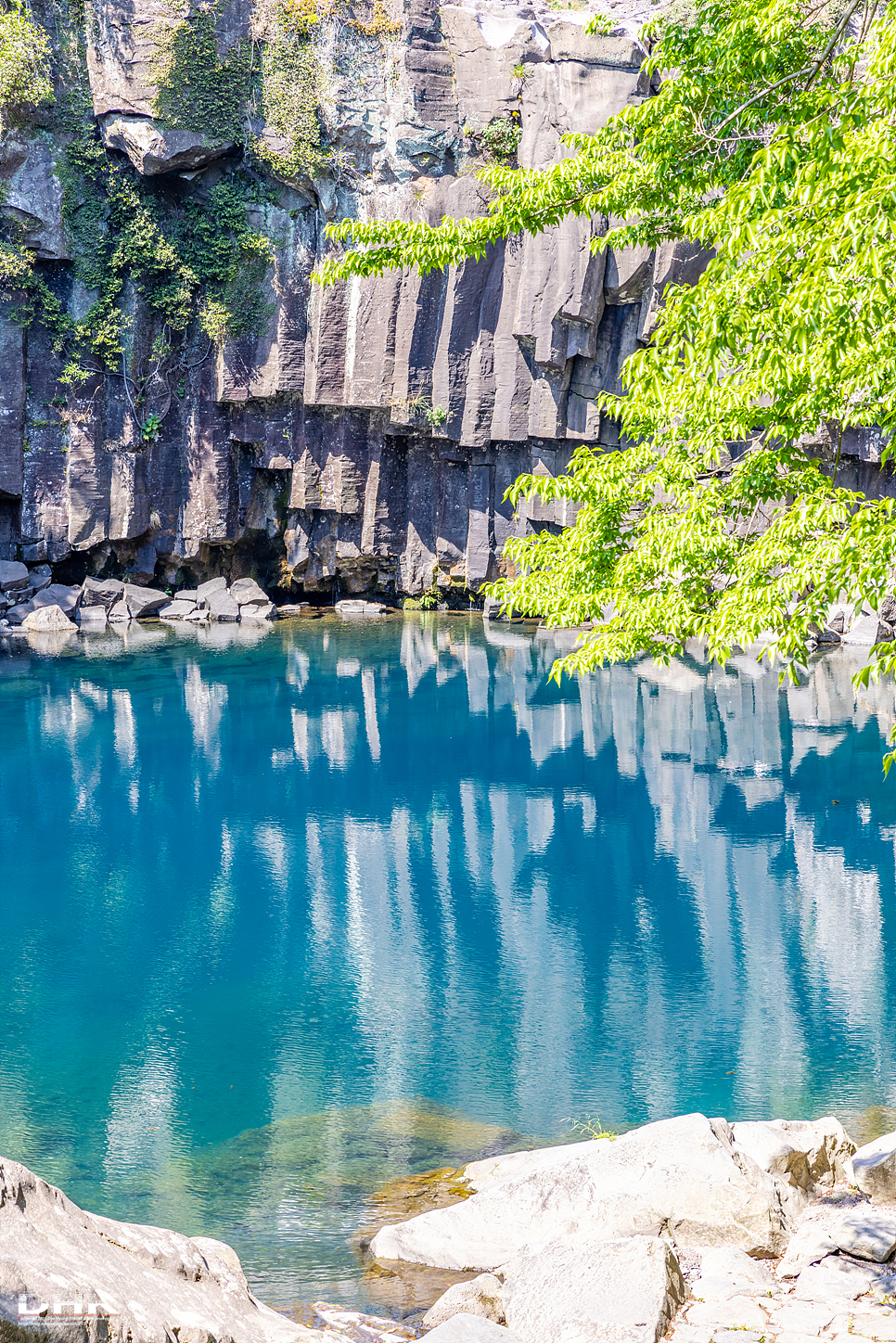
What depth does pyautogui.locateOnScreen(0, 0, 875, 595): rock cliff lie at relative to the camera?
32000 millimetres

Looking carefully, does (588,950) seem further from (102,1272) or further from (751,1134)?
(102,1272)

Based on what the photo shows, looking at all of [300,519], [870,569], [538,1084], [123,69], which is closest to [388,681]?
[300,519]

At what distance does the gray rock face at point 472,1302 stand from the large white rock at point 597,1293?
0.19m

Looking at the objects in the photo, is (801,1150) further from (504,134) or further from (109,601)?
(109,601)

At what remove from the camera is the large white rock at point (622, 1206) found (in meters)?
6.91

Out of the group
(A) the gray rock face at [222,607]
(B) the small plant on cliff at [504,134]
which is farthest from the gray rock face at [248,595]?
(B) the small plant on cliff at [504,134]

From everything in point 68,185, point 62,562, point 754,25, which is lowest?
point 62,562

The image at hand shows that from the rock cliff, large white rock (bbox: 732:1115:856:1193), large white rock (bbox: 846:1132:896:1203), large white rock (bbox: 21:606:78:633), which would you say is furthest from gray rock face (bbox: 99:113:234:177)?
large white rock (bbox: 846:1132:896:1203)

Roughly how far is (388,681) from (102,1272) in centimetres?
2419

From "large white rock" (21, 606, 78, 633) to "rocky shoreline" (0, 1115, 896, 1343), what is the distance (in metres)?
29.1

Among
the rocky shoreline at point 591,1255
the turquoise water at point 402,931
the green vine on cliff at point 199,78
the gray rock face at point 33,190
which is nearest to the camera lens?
the rocky shoreline at point 591,1255

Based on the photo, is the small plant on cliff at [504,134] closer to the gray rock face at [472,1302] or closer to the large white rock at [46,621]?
the large white rock at [46,621]

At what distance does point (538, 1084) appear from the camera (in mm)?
10633

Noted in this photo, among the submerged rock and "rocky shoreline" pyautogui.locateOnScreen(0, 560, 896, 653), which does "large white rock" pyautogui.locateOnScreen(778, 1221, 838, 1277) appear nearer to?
the submerged rock
